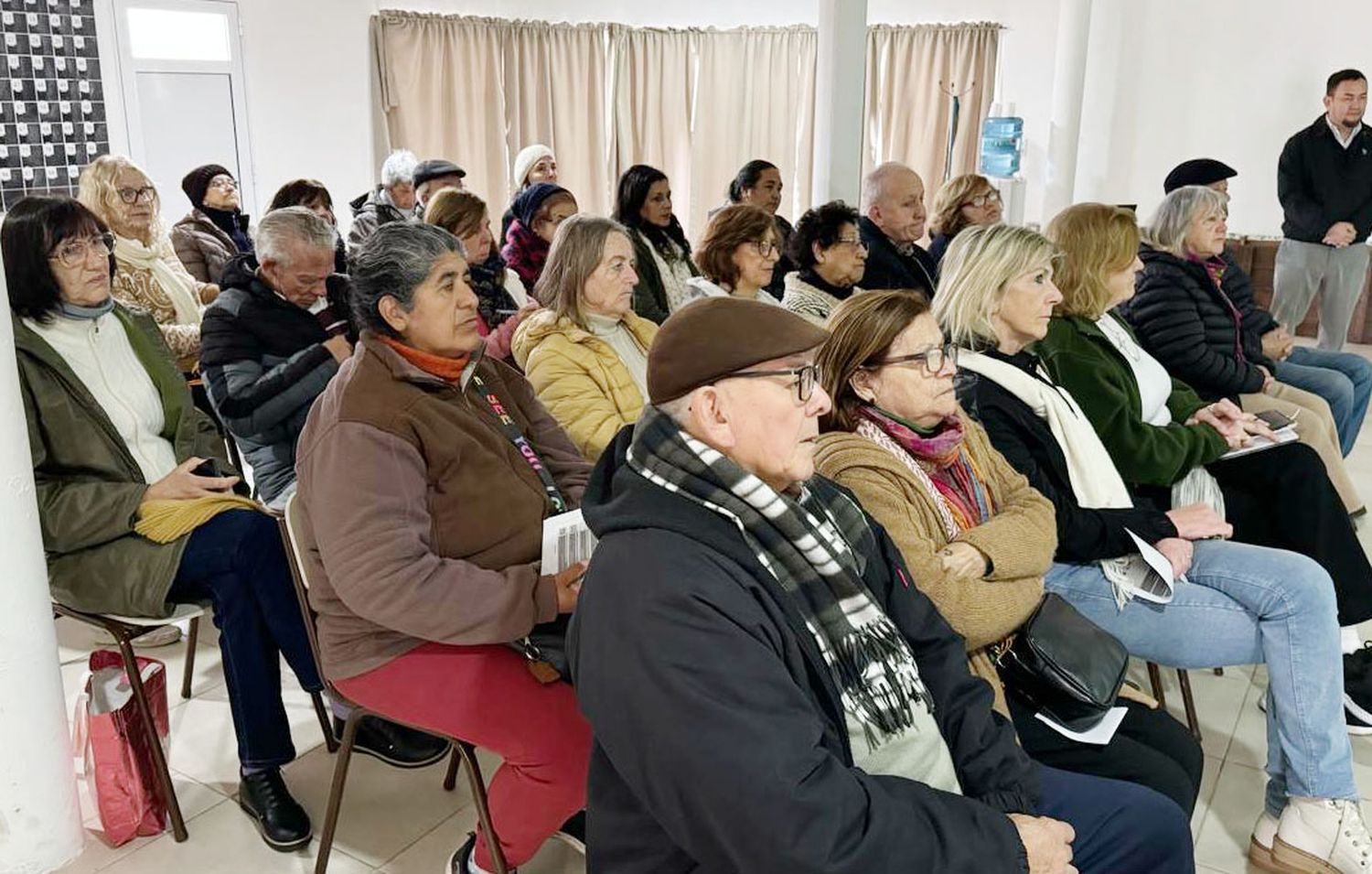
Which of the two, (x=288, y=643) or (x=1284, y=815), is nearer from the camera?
(x=1284, y=815)

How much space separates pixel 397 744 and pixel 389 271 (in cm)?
113

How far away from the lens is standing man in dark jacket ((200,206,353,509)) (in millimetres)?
2787

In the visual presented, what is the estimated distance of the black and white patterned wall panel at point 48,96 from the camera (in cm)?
524

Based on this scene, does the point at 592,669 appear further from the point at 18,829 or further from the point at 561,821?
the point at 18,829

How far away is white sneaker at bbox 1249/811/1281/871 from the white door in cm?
575

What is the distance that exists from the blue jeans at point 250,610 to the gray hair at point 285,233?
2.64ft

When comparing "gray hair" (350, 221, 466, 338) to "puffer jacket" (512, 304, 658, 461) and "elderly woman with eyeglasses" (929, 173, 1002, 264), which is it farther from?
"elderly woman with eyeglasses" (929, 173, 1002, 264)

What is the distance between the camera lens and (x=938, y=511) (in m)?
2.00

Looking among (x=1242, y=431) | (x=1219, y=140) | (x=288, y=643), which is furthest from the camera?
(x=1219, y=140)

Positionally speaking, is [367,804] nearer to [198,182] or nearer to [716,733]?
[716,733]

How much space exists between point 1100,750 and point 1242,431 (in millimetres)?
1426

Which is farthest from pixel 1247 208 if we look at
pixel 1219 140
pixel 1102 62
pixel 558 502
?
pixel 558 502

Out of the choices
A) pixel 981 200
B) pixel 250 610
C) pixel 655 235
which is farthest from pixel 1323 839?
pixel 981 200

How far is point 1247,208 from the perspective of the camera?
25.1 feet
